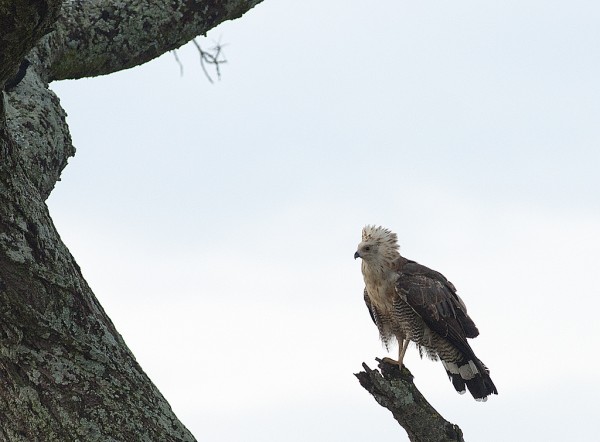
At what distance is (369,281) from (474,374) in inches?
52.5

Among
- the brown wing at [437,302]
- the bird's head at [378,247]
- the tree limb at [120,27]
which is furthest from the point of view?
the bird's head at [378,247]

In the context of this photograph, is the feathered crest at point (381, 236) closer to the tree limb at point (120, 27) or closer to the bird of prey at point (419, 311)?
the bird of prey at point (419, 311)

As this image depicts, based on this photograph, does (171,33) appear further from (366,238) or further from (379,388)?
(366,238)

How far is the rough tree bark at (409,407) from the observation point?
3.83m

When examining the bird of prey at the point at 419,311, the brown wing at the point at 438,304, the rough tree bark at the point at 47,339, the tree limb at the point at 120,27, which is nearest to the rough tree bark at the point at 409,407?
the rough tree bark at the point at 47,339

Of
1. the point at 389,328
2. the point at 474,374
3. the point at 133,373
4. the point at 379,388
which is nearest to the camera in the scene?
the point at 133,373

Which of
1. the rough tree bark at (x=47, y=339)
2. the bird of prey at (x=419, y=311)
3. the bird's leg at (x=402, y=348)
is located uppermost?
the bird of prey at (x=419, y=311)

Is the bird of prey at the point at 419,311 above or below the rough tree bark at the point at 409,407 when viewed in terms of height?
above

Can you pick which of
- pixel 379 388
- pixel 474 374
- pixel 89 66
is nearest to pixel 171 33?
pixel 89 66

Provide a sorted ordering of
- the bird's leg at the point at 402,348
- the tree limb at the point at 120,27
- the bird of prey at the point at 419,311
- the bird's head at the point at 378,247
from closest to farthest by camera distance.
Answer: the tree limb at the point at 120,27
the bird of prey at the point at 419,311
the bird's leg at the point at 402,348
the bird's head at the point at 378,247

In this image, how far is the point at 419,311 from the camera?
734 centimetres

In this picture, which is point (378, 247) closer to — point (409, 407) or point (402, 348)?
point (402, 348)

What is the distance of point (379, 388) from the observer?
4.18 m

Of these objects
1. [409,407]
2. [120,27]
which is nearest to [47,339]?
[409,407]
